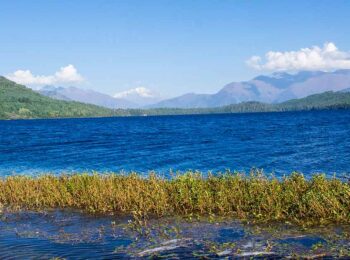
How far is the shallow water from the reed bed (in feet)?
4.25

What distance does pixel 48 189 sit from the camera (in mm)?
27297

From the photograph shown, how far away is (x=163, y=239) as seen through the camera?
17.9m

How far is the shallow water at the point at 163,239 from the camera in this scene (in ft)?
52.6

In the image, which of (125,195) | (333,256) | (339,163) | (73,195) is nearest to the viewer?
(333,256)

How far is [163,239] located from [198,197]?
216 inches

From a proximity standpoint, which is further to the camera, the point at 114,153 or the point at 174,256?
the point at 114,153

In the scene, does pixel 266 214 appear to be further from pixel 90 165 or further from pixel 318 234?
pixel 90 165

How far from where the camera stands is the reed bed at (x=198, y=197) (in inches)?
808

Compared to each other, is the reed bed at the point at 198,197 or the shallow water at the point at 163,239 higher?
the reed bed at the point at 198,197

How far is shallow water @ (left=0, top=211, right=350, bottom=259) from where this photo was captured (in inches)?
631

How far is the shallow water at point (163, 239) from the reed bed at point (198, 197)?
1.30 meters

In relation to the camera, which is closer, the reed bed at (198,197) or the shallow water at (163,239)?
the shallow water at (163,239)

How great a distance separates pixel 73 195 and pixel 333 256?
1640cm

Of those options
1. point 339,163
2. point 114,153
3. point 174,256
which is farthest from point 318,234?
point 114,153
